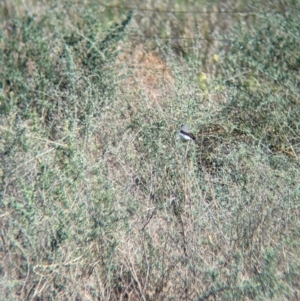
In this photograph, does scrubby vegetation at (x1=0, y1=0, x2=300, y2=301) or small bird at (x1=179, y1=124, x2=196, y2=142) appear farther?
small bird at (x1=179, y1=124, x2=196, y2=142)

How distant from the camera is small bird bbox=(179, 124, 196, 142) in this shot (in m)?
4.08

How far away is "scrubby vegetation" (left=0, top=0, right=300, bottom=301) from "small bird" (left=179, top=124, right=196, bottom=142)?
7 cm

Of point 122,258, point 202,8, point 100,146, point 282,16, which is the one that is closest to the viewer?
point 122,258

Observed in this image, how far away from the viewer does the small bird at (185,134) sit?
4078mm

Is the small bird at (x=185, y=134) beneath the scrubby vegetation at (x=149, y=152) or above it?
above

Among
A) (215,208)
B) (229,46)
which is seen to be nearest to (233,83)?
(229,46)

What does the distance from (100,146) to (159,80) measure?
971 mm

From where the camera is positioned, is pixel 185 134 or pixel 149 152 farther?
pixel 185 134

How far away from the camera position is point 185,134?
4109 millimetres

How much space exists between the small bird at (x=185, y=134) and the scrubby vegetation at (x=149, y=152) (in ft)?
0.22

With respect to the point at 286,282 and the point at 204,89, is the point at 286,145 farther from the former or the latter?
the point at 286,282

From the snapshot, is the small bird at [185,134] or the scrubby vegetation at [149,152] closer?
the scrubby vegetation at [149,152]

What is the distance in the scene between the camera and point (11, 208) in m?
3.72

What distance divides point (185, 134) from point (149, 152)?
0.30m
